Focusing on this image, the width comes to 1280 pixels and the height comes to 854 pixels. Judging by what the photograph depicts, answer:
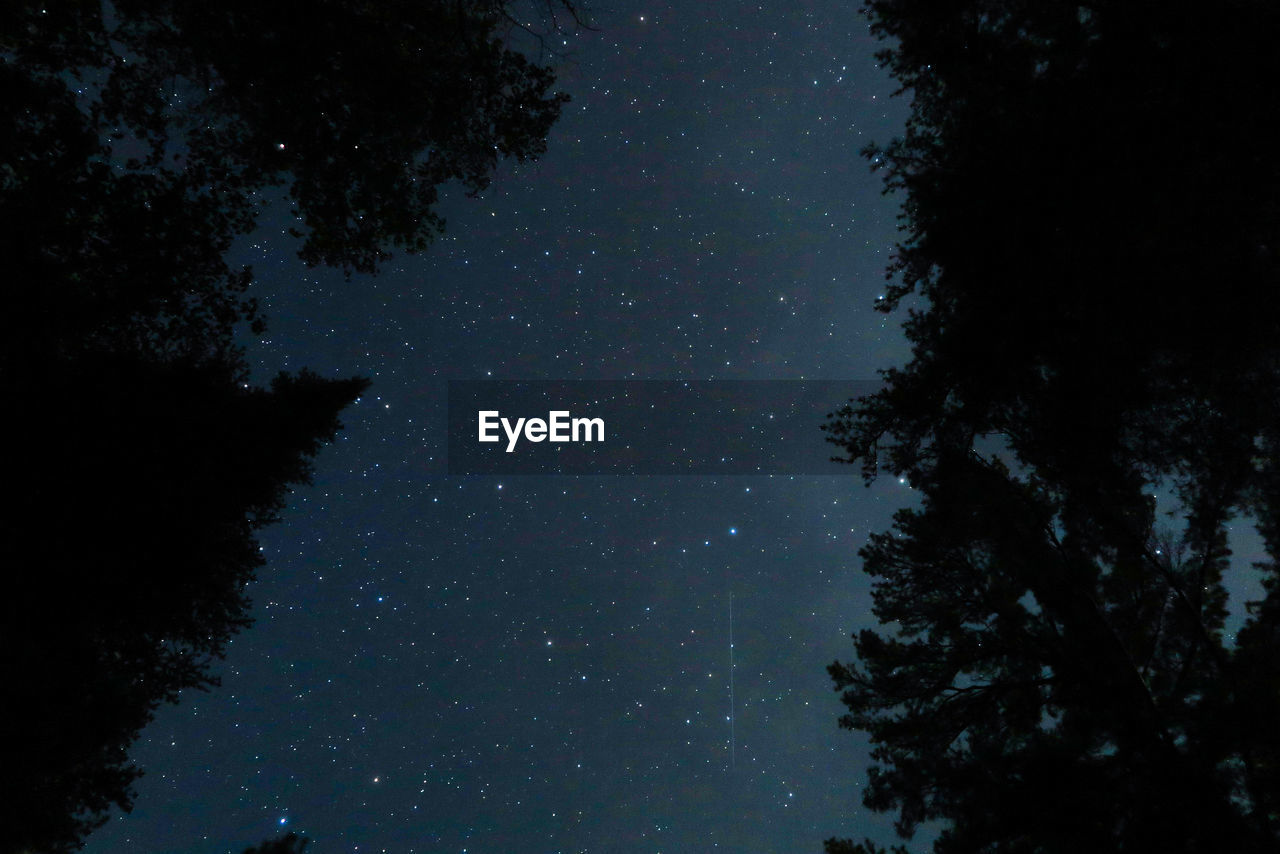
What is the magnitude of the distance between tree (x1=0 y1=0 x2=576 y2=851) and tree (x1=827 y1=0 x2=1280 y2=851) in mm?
6097

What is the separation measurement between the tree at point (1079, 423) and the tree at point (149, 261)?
240 inches

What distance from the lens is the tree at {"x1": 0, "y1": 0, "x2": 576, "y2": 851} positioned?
5582mm

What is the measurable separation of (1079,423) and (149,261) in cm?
1215

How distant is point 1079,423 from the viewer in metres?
6.09

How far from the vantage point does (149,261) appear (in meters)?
6.18

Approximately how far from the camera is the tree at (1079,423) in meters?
4.70

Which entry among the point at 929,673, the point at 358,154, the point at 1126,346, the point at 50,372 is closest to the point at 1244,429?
the point at 1126,346

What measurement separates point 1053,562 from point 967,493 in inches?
56.9

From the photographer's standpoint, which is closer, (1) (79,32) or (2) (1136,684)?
(1) (79,32)

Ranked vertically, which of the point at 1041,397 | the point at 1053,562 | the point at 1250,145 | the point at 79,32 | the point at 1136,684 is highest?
the point at 79,32

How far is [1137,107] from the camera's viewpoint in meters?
4.77

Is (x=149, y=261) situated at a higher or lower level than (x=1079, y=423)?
higher

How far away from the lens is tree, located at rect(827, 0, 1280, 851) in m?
4.70

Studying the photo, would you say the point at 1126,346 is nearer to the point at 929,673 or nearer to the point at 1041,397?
the point at 1041,397
